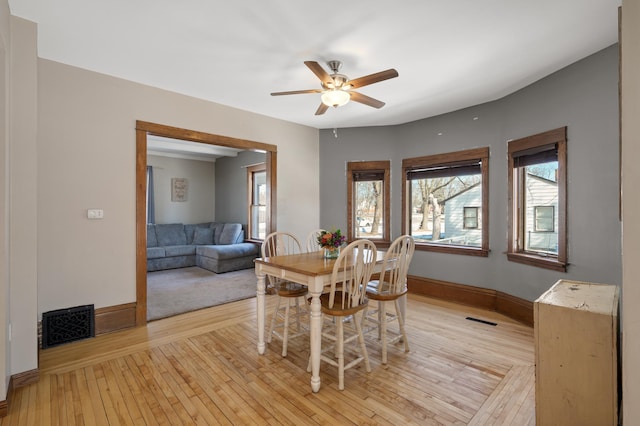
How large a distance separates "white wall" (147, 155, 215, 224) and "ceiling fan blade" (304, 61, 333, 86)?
6.09m

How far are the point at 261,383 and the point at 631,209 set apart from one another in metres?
2.29

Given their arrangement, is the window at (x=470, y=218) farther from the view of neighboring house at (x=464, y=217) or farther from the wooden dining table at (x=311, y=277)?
the wooden dining table at (x=311, y=277)

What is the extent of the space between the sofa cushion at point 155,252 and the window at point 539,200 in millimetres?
5946

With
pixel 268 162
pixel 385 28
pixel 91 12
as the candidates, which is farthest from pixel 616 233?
pixel 91 12

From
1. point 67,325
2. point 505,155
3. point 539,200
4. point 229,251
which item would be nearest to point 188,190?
point 229,251

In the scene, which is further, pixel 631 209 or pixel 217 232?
pixel 217 232

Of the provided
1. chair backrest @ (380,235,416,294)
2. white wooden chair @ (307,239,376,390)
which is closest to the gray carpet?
white wooden chair @ (307,239,376,390)

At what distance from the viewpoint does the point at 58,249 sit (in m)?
2.95

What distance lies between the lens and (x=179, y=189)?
7.69 metres

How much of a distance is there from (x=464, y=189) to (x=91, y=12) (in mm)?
4319

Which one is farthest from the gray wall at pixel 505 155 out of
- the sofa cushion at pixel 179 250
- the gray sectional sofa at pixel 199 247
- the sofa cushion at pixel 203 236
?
the sofa cushion at pixel 203 236

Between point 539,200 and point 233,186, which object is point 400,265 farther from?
point 233,186

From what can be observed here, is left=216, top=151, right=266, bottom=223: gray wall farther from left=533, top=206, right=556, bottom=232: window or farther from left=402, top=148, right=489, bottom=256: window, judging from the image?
left=533, top=206, right=556, bottom=232: window

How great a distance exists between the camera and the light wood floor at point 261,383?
6.32 ft
